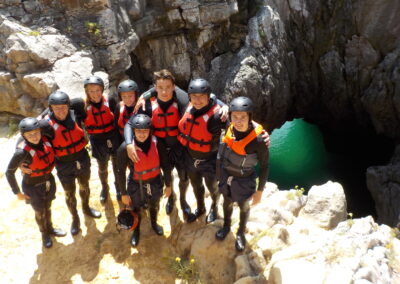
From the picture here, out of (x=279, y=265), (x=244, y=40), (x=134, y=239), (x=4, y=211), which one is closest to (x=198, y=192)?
(x=134, y=239)

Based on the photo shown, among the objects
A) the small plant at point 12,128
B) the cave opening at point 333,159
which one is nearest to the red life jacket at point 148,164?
the small plant at point 12,128

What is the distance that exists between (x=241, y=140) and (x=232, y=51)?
44.5 ft

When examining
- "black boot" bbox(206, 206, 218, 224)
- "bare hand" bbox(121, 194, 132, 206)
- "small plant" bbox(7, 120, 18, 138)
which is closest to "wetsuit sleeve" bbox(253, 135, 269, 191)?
"black boot" bbox(206, 206, 218, 224)

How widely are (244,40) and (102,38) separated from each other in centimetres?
862

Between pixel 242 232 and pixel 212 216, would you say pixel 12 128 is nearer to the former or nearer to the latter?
pixel 212 216

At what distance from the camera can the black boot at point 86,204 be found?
5.99m

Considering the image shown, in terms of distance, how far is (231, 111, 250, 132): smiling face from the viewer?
421 centimetres

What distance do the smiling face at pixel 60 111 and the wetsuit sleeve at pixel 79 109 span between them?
534 mm

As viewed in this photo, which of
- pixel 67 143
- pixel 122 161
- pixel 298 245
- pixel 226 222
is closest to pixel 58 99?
pixel 67 143

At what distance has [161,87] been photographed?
16.0 ft

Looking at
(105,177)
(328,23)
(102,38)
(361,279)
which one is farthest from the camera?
(328,23)

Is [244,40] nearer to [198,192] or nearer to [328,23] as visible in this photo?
[328,23]

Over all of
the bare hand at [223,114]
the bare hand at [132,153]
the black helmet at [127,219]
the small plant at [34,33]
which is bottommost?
the black helmet at [127,219]

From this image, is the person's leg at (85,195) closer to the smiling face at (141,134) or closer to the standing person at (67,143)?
the standing person at (67,143)
